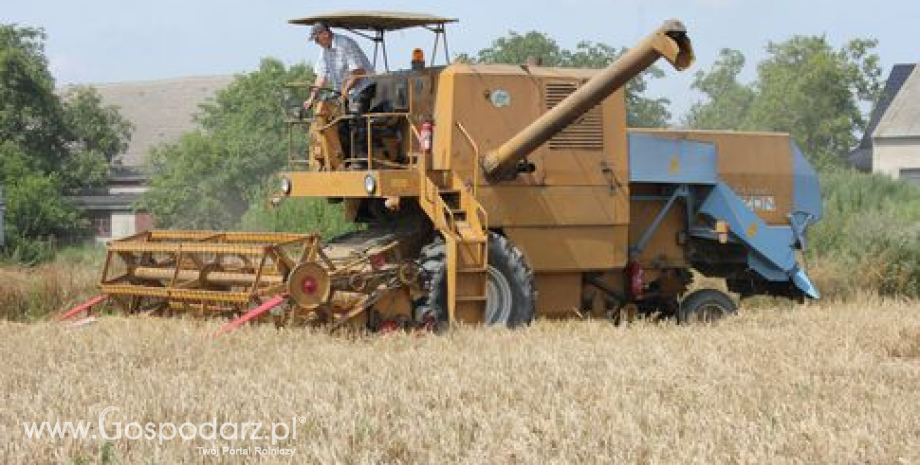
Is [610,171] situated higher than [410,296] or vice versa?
[610,171]

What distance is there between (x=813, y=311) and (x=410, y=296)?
3.86 m

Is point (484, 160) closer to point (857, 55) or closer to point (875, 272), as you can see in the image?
point (875, 272)

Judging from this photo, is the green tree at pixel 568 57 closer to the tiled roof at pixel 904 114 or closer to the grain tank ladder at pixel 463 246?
the tiled roof at pixel 904 114

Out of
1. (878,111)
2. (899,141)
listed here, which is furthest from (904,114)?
(878,111)

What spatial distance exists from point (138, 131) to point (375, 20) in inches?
2088

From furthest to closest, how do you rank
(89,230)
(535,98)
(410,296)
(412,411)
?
1. (89,230)
2. (535,98)
3. (410,296)
4. (412,411)

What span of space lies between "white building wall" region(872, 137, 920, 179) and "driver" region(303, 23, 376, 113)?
38540 mm

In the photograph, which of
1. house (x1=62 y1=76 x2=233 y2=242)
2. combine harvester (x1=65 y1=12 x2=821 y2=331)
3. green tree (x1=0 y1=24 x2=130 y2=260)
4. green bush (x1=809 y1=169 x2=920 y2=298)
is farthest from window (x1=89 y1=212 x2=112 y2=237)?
combine harvester (x1=65 y1=12 x2=821 y2=331)

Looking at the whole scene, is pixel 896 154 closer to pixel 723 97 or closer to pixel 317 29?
pixel 723 97

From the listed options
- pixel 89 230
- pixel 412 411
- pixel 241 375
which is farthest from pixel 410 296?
pixel 89 230

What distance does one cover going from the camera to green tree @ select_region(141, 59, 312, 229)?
4459 centimetres

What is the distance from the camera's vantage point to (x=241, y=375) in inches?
318

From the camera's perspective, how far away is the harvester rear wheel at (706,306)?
1310 cm

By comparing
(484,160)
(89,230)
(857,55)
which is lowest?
(89,230)
